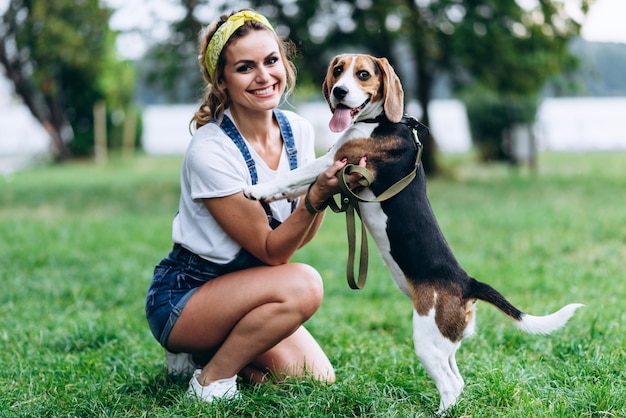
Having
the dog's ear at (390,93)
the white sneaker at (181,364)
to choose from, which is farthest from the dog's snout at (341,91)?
the white sneaker at (181,364)

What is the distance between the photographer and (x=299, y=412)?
9.53 ft

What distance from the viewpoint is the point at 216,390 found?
3115mm

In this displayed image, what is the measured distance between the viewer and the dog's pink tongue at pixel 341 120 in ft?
8.90

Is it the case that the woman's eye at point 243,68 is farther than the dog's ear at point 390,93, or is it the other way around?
the woman's eye at point 243,68

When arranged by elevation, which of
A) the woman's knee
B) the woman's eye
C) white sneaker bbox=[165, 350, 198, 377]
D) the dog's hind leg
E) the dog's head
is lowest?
white sneaker bbox=[165, 350, 198, 377]

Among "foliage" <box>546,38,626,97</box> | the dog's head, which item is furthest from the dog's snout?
"foliage" <box>546,38,626,97</box>

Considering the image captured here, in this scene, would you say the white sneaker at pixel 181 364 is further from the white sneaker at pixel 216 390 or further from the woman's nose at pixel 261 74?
the woman's nose at pixel 261 74

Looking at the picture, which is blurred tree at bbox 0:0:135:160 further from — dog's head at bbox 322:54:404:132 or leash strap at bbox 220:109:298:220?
dog's head at bbox 322:54:404:132

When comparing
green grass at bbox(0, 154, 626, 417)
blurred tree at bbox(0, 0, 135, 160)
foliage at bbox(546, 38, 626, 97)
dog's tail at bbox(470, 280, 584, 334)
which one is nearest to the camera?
dog's tail at bbox(470, 280, 584, 334)

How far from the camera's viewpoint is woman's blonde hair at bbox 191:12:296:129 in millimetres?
3121

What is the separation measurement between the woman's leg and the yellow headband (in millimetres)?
887

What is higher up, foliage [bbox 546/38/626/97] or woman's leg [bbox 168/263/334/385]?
foliage [bbox 546/38/626/97]

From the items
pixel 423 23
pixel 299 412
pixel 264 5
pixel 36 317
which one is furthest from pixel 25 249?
pixel 423 23

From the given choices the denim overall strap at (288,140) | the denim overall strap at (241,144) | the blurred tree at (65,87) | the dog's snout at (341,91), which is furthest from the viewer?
the blurred tree at (65,87)
